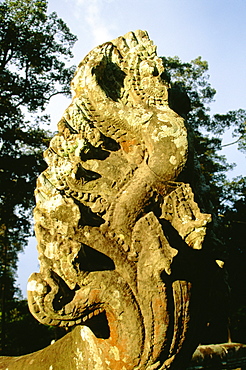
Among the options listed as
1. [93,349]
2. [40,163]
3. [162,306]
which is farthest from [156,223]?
[40,163]

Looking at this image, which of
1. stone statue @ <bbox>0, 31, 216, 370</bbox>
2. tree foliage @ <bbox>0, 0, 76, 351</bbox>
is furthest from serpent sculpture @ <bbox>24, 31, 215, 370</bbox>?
tree foliage @ <bbox>0, 0, 76, 351</bbox>

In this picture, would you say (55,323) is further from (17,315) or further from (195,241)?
(17,315)

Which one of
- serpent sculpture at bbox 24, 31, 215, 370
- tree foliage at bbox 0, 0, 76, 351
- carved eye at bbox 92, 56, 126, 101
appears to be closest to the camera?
serpent sculpture at bbox 24, 31, 215, 370

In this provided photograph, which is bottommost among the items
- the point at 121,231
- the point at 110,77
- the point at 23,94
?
the point at 121,231

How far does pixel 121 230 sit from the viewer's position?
2482mm

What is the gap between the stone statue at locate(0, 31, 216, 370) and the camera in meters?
2.22

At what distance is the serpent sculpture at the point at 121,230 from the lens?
222 centimetres

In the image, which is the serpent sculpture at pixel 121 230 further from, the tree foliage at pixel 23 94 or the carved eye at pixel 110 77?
the tree foliage at pixel 23 94

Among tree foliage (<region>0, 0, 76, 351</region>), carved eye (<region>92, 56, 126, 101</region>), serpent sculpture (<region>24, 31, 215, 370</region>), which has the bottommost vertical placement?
serpent sculpture (<region>24, 31, 215, 370</region>)

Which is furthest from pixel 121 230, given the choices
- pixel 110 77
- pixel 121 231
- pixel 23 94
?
pixel 23 94

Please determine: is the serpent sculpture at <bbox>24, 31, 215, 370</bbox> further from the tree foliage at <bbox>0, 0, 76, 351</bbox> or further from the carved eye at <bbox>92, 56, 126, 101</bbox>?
the tree foliage at <bbox>0, 0, 76, 351</bbox>

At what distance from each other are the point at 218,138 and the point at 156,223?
11949mm

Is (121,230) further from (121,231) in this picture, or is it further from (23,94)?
(23,94)

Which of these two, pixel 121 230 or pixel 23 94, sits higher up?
pixel 23 94
